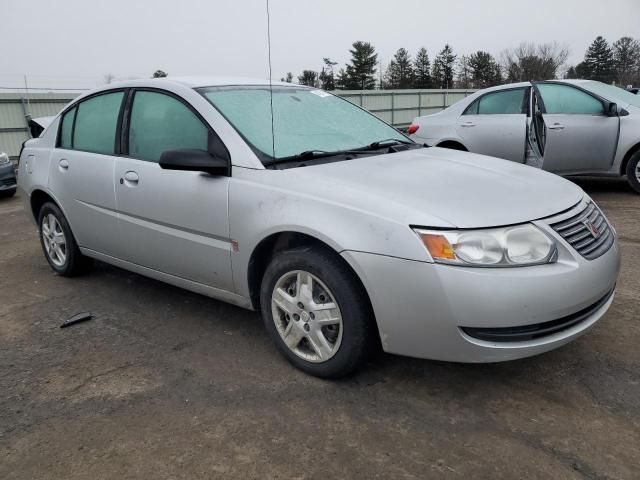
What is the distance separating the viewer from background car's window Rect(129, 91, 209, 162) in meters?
3.29

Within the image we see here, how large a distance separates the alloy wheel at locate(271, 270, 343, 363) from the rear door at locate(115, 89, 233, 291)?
41 centimetres

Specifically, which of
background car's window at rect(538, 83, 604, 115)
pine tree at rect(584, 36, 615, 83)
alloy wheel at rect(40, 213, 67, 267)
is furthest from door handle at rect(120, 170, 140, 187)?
pine tree at rect(584, 36, 615, 83)

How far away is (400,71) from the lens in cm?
7038

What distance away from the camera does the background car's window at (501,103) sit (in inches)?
279

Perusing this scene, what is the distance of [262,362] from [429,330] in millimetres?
1061

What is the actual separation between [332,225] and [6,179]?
816cm

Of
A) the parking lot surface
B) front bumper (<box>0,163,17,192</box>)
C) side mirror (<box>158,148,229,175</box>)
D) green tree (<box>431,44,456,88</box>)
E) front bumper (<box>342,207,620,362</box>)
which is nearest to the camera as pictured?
the parking lot surface

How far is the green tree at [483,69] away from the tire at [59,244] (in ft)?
198

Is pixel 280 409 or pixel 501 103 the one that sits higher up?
pixel 501 103

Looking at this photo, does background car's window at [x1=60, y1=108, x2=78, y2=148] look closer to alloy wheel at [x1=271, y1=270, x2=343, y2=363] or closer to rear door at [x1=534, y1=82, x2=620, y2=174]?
alloy wheel at [x1=271, y1=270, x2=343, y2=363]

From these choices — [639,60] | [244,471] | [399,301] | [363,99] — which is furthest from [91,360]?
[639,60]

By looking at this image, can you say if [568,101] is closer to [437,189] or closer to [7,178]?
[437,189]

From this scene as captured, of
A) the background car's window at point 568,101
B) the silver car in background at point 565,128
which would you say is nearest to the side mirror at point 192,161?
the silver car in background at point 565,128

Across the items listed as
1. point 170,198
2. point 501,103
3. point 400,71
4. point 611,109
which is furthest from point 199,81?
point 400,71
